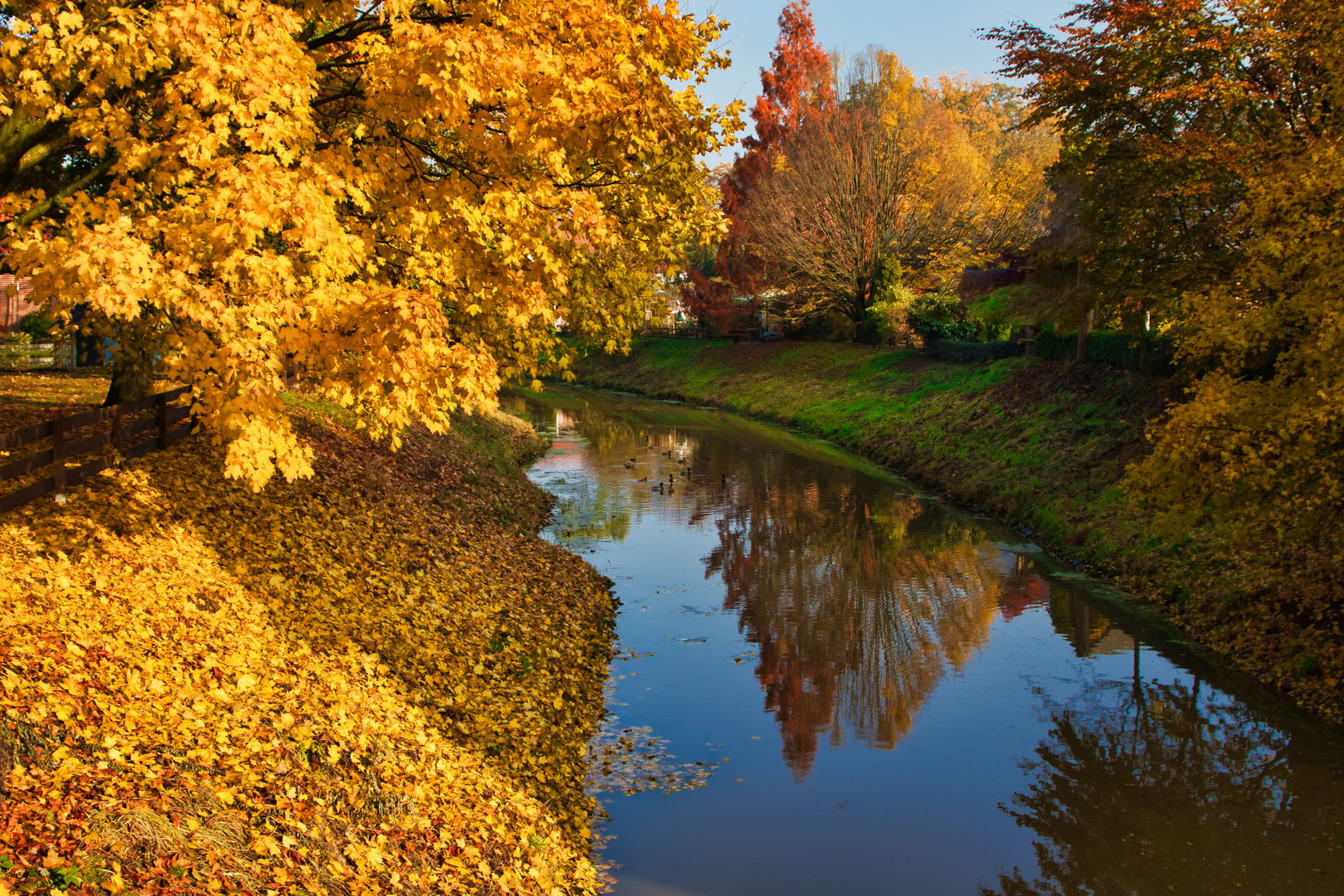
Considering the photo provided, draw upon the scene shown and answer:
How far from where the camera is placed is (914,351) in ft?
155

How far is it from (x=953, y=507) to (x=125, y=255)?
78.7ft

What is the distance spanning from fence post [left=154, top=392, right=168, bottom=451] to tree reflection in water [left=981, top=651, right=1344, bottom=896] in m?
12.5

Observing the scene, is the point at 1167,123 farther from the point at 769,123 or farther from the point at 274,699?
the point at 769,123

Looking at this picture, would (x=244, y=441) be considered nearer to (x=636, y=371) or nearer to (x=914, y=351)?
(x=914, y=351)

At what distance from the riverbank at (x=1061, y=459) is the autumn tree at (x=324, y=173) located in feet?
37.9

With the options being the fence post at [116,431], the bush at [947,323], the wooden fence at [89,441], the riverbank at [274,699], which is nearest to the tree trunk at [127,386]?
the wooden fence at [89,441]

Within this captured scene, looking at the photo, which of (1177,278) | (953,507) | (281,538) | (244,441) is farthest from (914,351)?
(244,441)

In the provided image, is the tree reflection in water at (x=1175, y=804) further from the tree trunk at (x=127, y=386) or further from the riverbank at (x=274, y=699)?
the tree trunk at (x=127, y=386)

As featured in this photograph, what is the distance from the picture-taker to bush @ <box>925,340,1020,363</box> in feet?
132

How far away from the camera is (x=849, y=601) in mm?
18578

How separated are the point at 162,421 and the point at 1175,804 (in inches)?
579

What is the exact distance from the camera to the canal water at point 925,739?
32.4 feet

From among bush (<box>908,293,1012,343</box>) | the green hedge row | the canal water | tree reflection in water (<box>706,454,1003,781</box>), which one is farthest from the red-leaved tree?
the canal water

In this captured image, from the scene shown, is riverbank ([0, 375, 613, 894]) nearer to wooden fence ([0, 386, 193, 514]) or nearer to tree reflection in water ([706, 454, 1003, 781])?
wooden fence ([0, 386, 193, 514])
